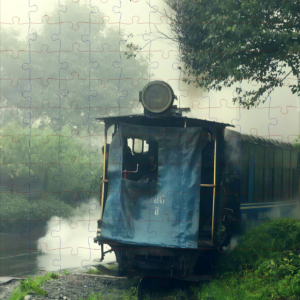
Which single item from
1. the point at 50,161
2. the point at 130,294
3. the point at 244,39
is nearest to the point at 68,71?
the point at 50,161

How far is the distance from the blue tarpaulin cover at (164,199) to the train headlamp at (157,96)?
1.61ft

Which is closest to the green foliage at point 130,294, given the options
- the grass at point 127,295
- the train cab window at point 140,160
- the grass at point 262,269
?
the grass at point 127,295

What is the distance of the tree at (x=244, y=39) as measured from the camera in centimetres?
870

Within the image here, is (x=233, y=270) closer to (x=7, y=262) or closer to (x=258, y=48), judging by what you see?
(x=258, y=48)

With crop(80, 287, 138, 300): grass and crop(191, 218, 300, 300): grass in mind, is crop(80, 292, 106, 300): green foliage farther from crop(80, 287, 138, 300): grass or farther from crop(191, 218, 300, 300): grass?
crop(191, 218, 300, 300): grass

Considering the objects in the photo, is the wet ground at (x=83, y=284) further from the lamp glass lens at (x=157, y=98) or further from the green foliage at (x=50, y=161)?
the green foliage at (x=50, y=161)

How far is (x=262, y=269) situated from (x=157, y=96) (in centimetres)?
437

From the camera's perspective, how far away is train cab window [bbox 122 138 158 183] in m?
7.65

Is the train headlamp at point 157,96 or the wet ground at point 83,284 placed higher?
the train headlamp at point 157,96

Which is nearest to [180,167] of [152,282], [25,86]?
[152,282]

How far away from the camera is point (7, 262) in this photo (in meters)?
12.1

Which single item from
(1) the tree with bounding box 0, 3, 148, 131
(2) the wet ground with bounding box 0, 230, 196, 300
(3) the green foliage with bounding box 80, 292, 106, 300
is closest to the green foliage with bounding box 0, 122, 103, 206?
(1) the tree with bounding box 0, 3, 148, 131

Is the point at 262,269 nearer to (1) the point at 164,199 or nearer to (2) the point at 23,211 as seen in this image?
(1) the point at 164,199

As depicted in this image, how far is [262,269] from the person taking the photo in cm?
723
